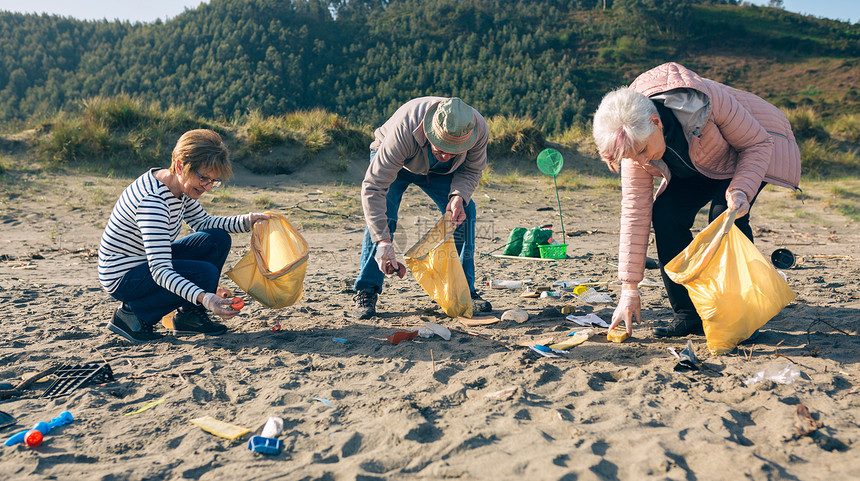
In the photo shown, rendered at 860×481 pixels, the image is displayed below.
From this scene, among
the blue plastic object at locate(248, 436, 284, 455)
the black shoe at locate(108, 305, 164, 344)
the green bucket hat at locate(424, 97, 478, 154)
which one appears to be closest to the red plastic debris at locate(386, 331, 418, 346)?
the green bucket hat at locate(424, 97, 478, 154)

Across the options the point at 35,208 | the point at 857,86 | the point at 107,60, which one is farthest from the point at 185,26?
the point at 857,86

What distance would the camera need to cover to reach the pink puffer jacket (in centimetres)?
258

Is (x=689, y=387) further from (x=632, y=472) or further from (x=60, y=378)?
(x=60, y=378)

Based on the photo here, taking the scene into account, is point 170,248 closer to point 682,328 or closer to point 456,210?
point 456,210

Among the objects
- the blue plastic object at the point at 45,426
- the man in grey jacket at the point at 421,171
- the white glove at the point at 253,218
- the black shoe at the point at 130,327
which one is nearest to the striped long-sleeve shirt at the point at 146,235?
the black shoe at the point at 130,327

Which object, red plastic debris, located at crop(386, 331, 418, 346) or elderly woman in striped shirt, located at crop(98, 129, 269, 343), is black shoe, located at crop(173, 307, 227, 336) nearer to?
elderly woman in striped shirt, located at crop(98, 129, 269, 343)

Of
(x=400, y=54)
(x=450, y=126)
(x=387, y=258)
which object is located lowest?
(x=387, y=258)

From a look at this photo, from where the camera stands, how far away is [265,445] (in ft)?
6.56

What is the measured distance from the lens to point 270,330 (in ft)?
11.3

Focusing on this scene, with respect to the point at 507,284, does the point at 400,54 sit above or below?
above

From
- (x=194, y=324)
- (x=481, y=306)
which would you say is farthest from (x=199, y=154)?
(x=481, y=306)

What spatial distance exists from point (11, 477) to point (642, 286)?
13.2 ft

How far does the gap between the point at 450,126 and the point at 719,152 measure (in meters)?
1.29

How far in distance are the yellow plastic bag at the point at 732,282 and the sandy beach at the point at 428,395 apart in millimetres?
219
